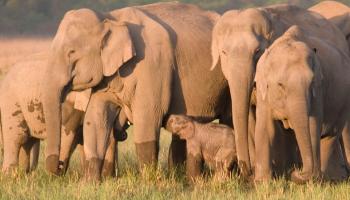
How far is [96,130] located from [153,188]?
133 centimetres

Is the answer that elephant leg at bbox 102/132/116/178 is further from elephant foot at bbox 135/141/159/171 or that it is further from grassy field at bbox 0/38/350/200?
elephant foot at bbox 135/141/159/171

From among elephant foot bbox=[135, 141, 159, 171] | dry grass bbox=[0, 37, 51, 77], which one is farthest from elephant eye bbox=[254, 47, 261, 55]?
dry grass bbox=[0, 37, 51, 77]

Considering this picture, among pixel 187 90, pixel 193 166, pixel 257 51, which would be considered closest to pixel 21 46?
pixel 187 90

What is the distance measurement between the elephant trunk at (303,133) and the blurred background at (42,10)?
114ft

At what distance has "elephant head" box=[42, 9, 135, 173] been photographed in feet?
34.8

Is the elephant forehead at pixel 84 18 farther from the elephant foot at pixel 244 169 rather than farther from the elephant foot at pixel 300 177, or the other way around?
the elephant foot at pixel 300 177

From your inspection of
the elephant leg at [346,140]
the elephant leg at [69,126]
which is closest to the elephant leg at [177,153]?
the elephant leg at [69,126]

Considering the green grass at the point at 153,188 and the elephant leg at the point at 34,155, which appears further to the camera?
the elephant leg at the point at 34,155

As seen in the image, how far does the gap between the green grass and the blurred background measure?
33596 mm

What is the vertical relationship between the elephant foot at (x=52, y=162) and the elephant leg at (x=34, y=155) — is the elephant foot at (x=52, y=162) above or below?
above

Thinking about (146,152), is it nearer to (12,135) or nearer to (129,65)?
(129,65)

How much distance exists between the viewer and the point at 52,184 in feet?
33.8

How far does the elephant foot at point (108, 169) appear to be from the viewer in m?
11.2

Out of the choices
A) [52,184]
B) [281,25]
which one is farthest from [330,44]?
[52,184]
